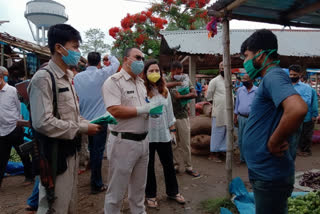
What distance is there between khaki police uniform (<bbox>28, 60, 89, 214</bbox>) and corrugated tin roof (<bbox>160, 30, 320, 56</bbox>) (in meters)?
5.82

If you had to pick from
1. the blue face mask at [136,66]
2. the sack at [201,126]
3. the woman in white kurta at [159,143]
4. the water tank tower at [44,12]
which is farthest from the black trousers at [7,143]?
the water tank tower at [44,12]

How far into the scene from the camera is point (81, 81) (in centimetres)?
371

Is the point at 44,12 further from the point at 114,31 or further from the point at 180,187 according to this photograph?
the point at 180,187

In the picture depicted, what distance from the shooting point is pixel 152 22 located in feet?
47.1

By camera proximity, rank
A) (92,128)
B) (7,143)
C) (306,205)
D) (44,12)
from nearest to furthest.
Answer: (92,128)
(306,205)
(7,143)
(44,12)

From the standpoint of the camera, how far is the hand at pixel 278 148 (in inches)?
60.8

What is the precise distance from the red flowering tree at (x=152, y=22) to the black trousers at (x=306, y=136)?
944cm

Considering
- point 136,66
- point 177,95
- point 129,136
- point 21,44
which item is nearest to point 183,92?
point 177,95

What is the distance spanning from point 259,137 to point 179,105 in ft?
8.98

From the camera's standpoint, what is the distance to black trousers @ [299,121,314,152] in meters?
6.00

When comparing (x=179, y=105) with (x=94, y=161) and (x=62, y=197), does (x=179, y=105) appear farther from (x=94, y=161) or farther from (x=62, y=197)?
(x=62, y=197)

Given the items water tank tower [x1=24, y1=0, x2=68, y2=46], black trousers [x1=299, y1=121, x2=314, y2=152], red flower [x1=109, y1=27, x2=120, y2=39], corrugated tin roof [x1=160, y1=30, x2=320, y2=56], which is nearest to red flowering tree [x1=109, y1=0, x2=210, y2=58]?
red flower [x1=109, y1=27, x2=120, y2=39]

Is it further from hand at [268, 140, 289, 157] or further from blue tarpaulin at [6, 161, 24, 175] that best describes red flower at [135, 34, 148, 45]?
hand at [268, 140, 289, 157]

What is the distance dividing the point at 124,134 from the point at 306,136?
5.61 meters
